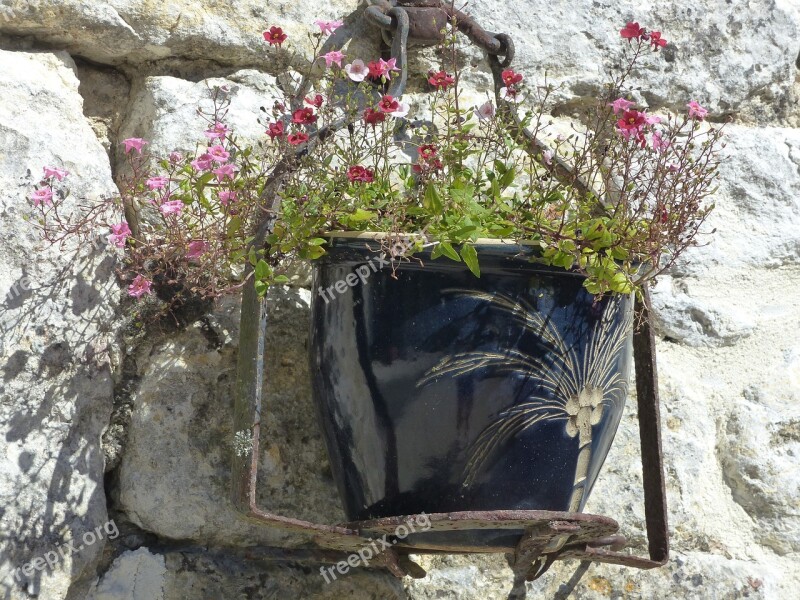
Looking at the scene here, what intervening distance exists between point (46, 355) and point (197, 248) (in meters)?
0.25

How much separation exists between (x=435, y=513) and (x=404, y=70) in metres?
0.67

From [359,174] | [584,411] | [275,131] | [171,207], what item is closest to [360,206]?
[359,174]

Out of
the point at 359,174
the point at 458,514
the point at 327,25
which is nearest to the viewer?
the point at 458,514

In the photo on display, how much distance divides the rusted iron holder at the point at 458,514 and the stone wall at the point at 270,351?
0.09 meters

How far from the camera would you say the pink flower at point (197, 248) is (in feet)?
4.29

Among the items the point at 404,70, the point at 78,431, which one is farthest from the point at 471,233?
the point at 78,431

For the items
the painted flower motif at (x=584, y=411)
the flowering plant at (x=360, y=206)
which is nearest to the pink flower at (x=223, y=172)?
the flowering plant at (x=360, y=206)

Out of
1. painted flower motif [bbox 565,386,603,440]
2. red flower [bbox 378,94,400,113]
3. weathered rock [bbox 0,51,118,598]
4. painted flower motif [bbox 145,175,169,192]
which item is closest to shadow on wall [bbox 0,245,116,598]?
weathered rock [bbox 0,51,118,598]

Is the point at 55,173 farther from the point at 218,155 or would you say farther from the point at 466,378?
the point at 466,378

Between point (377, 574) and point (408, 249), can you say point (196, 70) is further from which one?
point (377, 574)

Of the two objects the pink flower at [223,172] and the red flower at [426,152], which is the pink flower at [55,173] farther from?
the red flower at [426,152]

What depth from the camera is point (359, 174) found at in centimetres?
124

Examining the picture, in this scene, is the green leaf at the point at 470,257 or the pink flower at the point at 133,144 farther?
the pink flower at the point at 133,144

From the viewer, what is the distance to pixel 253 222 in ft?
4.35
